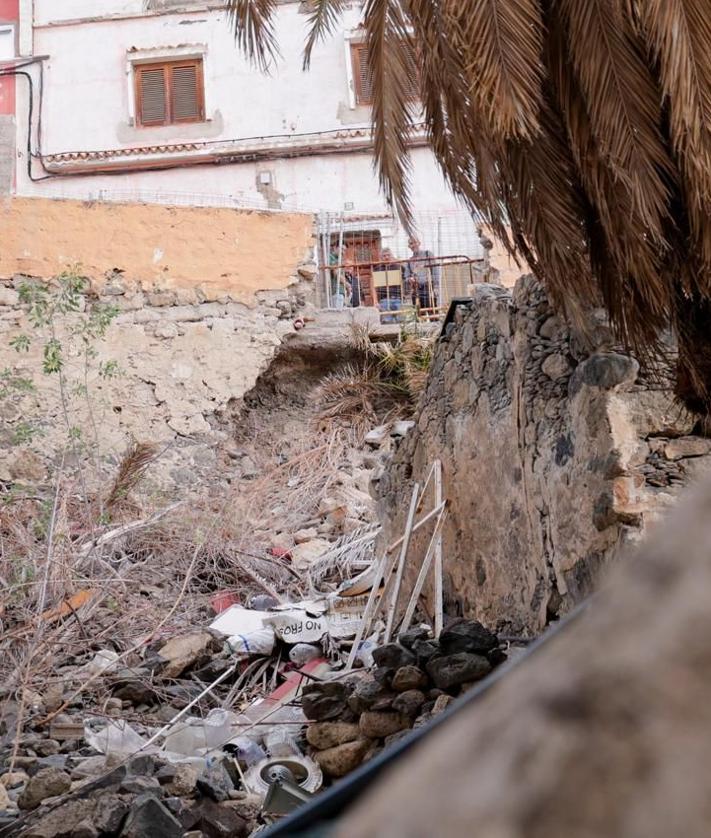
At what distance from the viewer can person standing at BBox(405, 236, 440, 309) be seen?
1372 centimetres

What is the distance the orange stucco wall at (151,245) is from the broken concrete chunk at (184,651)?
19.0 feet

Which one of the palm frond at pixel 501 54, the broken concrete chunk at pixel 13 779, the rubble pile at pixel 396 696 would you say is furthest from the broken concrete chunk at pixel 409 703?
the palm frond at pixel 501 54

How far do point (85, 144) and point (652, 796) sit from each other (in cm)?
1903

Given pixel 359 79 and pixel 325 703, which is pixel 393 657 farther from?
pixel 359 79

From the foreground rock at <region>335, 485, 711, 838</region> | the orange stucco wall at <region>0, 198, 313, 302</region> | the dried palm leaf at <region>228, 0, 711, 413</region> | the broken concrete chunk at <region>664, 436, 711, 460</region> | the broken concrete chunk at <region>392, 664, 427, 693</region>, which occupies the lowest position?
the broken concrete chunk at <region>392, 664, 427, 693</region>

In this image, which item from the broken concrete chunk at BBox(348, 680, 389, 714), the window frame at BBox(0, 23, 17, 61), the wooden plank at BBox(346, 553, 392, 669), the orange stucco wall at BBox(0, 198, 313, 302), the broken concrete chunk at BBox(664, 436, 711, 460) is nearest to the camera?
the broken concrete chunk at BBox(664, 436, 711, 460)

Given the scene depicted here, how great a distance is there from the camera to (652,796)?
0.36 metres

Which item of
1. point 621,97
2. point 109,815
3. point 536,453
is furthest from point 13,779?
point 621,97

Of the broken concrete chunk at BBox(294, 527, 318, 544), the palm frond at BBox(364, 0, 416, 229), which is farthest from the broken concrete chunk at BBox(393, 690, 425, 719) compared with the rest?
the broken concrete chunk at BBox(294, 527, 318, 544)

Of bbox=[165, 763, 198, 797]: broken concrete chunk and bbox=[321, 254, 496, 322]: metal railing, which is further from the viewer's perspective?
bbox=[321, 254, 496, 322]: metal railing

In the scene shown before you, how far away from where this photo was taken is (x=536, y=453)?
5059 millimetres

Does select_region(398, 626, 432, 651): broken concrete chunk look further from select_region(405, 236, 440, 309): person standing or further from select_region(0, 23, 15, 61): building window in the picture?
select_region(0, 23, 15, 61): building window

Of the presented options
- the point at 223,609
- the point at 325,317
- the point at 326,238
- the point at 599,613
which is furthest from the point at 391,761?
the point at 326,238

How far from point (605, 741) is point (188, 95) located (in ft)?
61.8
